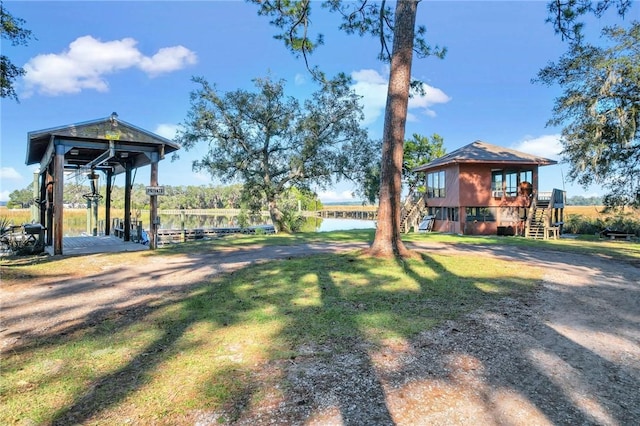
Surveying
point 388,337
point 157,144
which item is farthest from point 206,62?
point 388,337

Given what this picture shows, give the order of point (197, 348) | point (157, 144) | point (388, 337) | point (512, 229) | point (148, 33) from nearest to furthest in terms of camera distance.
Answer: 1. point (197, 348)
2. point (388, 337)
3. point (157, 144)
4. point (148, 33)
5. point (512, 229)

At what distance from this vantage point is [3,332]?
407cm

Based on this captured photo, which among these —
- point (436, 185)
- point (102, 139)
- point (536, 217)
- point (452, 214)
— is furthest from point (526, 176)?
point (102, 139)

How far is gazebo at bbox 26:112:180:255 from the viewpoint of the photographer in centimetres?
970

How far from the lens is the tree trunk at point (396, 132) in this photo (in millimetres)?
8188

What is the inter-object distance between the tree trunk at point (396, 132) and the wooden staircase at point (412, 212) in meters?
16.2

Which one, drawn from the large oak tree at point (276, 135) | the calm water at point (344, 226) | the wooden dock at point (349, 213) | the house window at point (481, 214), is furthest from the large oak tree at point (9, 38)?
the wooden dock at point (349, 213)

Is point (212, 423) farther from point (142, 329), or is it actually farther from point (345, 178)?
point (345, 178)

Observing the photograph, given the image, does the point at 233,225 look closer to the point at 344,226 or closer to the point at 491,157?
the point at 344,226

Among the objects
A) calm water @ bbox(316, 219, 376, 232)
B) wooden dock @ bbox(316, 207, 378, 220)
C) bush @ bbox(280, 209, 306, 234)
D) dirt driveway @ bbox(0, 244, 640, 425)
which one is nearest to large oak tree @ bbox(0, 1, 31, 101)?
dirt driveway @ bbox(0, 244, 640, 425)

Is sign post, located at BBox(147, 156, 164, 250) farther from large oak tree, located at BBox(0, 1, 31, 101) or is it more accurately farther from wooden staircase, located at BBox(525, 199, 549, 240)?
wooden staircase, located at BBox(525, 199, 549, 240)

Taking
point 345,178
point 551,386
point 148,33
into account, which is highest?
point 148,33

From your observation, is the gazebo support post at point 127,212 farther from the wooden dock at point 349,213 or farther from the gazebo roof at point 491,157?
the wooden dock at point 349,213

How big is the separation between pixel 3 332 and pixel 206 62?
67.0ft
